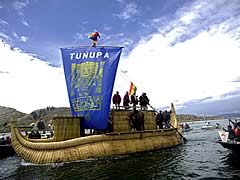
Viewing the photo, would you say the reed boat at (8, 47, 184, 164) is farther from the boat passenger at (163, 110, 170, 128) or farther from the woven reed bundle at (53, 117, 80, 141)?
the boat passenger at (163, 110, 170, 128)

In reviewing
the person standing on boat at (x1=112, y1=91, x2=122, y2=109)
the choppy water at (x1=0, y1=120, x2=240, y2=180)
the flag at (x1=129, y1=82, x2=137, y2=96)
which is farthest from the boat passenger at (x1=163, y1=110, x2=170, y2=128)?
the choppy water at (x1=0, y1=120, x2=240, y2=180)

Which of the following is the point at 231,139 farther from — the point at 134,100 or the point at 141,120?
the point at 134,100

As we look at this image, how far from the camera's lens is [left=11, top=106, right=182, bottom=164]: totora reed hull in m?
21.2

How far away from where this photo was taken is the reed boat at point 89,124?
21.6m

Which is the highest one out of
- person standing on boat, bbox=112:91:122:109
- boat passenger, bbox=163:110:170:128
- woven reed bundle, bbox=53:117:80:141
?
person standing on boat, bbox=112:91:122:109

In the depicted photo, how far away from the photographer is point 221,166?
17344 millimetres

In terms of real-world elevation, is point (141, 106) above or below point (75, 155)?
above

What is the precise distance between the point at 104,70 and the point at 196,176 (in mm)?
13122

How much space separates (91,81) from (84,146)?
630cm

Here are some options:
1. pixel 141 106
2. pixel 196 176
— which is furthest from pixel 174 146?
pixel 196 176

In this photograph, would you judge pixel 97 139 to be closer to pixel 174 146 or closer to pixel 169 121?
pixel 174 146

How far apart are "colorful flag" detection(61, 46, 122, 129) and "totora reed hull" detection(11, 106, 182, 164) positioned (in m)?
1.83

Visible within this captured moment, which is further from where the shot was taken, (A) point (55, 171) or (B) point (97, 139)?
(B) point (97, 139)

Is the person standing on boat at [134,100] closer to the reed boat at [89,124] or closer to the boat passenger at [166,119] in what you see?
the reed boat at [89,124]
